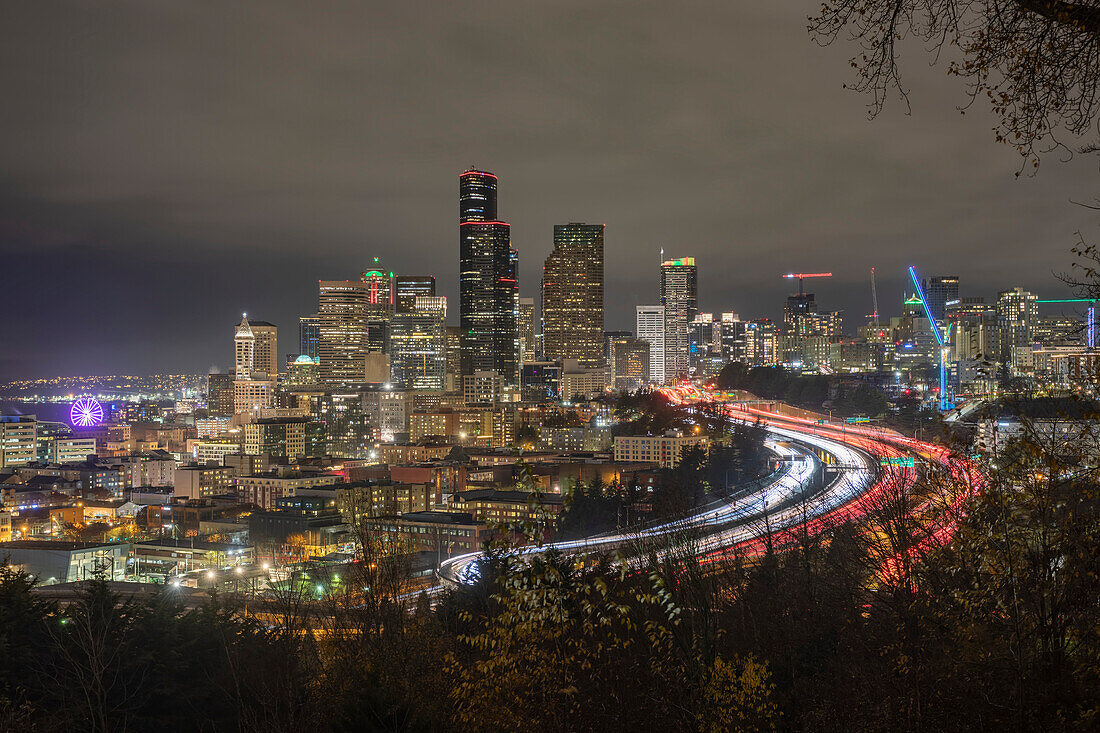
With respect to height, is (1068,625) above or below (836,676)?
above

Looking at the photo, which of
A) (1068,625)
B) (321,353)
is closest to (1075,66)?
(1068,625)

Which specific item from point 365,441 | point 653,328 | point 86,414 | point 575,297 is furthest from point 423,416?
point 653,328

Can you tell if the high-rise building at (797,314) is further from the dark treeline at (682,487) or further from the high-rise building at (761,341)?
the dark treeline at (682,487)

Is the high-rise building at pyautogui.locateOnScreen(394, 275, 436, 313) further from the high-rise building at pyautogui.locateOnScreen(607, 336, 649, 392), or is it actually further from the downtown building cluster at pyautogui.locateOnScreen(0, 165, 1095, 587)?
the high-rise building at pyautogui.locateOnScreen(607, 336, 649, 392)

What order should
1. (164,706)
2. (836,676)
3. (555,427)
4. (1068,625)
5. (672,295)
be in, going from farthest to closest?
(672,295) < (555,427) < (164,706) < (836,676) < (1068,625)

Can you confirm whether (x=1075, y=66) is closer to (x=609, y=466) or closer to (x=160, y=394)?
(x=609, y=466)

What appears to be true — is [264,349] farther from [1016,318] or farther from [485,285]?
[1016,318]

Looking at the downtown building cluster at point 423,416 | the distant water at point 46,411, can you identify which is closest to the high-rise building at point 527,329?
the downtown building cluster at point 423,416

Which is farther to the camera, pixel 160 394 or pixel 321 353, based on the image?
pixel 160 394
